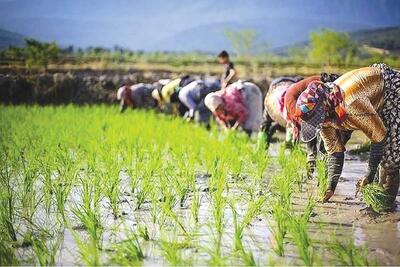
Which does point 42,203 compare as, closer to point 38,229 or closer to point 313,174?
point 38,229

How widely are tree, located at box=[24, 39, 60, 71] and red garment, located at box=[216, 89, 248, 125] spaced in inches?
275

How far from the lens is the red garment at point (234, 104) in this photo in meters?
6.00

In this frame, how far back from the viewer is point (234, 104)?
19.7ft

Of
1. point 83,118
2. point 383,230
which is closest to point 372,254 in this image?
point 383,230

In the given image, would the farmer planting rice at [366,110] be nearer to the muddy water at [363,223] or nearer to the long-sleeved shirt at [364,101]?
the long-sleeved shirt at [364,101]

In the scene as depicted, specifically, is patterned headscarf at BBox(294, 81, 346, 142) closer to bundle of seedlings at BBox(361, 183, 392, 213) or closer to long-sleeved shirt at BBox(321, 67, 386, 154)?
long-sleeved shirt at BBox(321, 67, 386, 154)

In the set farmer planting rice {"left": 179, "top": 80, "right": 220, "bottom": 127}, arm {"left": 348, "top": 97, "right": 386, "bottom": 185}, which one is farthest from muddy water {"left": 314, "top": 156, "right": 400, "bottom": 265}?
farmer planting rice {"left": 179, "top": 80, "right": 220, "bottom": 127}

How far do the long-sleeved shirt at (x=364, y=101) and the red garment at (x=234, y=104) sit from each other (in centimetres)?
298

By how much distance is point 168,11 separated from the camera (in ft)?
548

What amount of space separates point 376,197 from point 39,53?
40.9 feet

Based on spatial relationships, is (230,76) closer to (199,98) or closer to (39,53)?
(199,98)

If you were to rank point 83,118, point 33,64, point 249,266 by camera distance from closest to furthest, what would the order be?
point 249,266 → point 83,118 → point 33,64

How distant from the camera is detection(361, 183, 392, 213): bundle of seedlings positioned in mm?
2919

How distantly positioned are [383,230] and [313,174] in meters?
1.52
